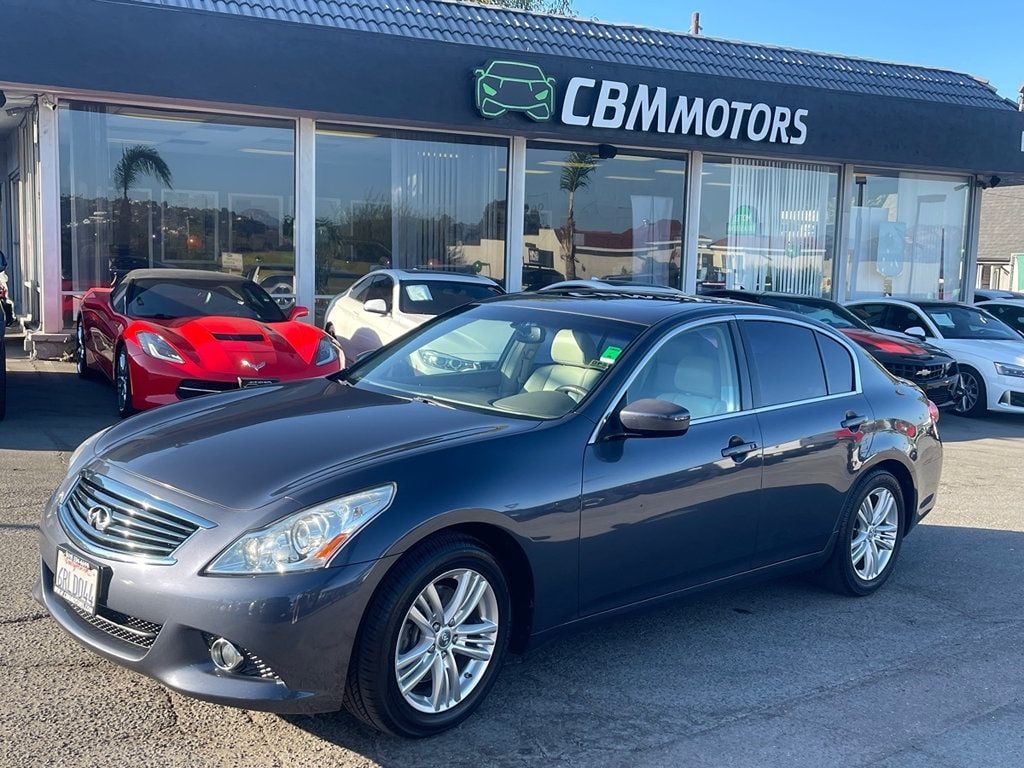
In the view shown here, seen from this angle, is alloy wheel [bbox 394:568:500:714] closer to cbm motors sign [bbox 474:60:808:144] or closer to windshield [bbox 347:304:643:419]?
windshield [bbox 347:304:643:419]

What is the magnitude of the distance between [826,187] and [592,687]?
53.6ft

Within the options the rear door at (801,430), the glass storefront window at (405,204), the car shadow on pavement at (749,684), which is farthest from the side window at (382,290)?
the car shadow on pavement at (749,684)

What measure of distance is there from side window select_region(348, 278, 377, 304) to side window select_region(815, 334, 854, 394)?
24.2 feet

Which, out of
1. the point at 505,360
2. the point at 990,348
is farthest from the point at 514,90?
the point at 505,360

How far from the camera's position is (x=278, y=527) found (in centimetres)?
341

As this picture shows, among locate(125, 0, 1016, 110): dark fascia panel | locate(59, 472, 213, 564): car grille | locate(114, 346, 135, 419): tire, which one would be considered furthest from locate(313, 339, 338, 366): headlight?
locate(125, 0, 1016, 110): dark fascia panel

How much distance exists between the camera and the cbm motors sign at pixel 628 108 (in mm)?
13875

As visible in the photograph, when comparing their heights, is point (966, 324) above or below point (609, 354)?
below

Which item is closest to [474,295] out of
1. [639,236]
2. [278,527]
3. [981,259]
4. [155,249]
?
[155,249]

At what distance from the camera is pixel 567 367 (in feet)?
15.3

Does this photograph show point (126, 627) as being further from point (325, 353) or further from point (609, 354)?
point (325, 353)

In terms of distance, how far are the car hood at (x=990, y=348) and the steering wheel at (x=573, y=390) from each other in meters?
10.1

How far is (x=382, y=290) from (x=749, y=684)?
327 inches

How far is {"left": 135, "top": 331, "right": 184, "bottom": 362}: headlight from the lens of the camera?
8594 mm
